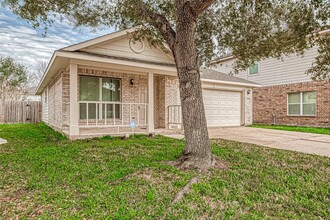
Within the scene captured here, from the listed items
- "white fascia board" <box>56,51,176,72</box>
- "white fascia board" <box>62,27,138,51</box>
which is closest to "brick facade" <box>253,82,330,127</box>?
"white fascia board" <box>56,51,176,72</box>

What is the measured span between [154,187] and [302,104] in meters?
13.0

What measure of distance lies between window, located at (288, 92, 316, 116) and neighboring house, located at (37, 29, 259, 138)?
4285 mm

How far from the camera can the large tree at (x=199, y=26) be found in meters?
4.19

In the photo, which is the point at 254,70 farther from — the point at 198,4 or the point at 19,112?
the point at 19,112

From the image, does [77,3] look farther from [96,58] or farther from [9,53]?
[9,53]

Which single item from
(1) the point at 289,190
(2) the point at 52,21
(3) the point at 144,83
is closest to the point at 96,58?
(2) the point at 52,21

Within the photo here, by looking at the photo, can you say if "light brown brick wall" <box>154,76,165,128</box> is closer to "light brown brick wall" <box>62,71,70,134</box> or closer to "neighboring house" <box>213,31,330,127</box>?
"neighboring house" <box>213,31,330,127</box>

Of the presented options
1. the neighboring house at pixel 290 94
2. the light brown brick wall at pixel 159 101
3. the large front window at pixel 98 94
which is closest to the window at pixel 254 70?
the neighboring house at pixel 290 94

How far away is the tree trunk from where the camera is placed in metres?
4.16

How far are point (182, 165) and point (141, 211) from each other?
1616 millimetres

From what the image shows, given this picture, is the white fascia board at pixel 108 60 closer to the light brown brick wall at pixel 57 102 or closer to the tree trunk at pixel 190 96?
the light brown brick wall at pixel 57 102

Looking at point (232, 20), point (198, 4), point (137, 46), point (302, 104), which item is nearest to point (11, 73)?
point (137, 46)

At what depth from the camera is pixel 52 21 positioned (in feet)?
Answer: 19.4

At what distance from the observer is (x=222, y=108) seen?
1255cm
